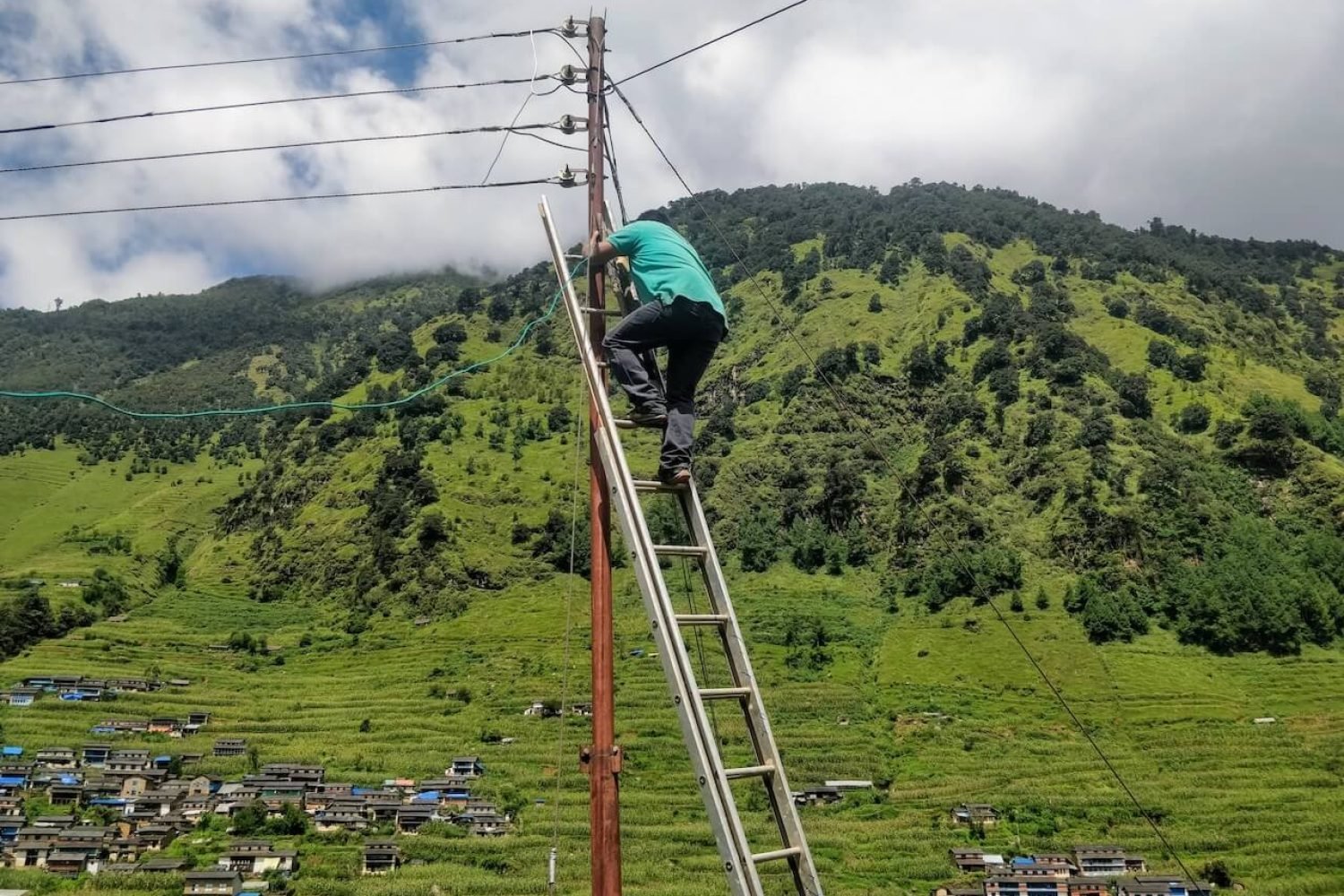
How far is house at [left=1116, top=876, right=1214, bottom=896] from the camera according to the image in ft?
113

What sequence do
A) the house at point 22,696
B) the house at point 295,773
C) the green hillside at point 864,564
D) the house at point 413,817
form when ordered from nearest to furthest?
the house at point 413,817 < the green hillside at point 864,564 < the house at point 295,773 < the house at point 22,696

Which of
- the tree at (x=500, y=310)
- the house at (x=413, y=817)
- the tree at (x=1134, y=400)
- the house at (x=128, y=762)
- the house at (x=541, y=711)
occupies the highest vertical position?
the tree at (x=500, y=310)

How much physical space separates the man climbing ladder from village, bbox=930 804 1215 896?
113 ft

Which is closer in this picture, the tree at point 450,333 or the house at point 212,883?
the house at point 212,883

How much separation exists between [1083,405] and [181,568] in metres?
71.8

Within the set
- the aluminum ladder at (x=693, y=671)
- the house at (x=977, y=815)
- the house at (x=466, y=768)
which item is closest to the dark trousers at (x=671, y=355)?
the aluminum ladder at (x=693, y=671)

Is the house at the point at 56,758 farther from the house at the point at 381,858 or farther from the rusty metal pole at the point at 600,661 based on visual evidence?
the rusty metal pole at the point at 600,661

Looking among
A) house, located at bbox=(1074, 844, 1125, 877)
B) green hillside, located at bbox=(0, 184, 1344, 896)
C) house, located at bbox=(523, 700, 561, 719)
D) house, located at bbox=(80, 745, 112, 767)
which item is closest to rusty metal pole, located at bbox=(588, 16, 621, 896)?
green hillside, located at bbox=(0, 184, 1344, 896)

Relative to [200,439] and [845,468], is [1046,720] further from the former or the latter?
[200,439]

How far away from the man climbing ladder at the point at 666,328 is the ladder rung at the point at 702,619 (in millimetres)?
825

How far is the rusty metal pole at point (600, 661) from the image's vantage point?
4.70 m

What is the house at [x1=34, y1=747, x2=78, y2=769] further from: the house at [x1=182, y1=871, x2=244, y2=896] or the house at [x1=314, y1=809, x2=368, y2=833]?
the house at [x1=182, y1=871, x2=244, y2=896]

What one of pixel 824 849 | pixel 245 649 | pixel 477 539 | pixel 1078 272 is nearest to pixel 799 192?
pixel 1078 272

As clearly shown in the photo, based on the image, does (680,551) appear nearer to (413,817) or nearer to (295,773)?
(413,817)
